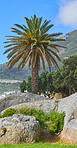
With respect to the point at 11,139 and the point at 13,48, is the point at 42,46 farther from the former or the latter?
the point at 11,139

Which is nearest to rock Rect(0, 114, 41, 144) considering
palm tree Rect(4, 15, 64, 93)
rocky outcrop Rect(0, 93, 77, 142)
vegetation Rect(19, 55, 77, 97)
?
rocky outcrop Rect(0, 93, 77, 142)

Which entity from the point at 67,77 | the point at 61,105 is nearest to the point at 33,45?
the point at 61,105

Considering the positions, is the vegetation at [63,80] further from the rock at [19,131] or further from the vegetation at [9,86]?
the vegetation at [9,86]

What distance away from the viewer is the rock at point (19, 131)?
1038cm

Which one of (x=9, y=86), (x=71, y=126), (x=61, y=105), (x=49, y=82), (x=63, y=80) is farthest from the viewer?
(x=9, y=86)

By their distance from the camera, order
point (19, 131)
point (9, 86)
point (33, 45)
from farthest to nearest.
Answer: point (9, 86)
point (33, 45)
point (19, 131)

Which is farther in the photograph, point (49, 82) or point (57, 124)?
point (49, 82)

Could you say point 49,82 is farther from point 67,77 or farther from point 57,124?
point 57,124

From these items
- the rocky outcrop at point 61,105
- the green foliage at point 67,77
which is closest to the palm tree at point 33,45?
the rocky outcrop at point 61,105

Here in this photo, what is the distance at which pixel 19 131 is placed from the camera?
34.0 ft

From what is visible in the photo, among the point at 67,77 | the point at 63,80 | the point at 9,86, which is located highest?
the point at 9,86

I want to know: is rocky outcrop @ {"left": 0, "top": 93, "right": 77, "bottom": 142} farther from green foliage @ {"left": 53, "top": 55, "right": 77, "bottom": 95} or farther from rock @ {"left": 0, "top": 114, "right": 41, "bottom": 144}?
green foliage @ {"left": 53, "top": 55, "right": 77, "bottom": 95}

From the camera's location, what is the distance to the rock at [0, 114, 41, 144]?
10.4 metres

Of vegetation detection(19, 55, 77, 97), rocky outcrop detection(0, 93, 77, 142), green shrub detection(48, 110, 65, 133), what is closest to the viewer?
rocky outcrop detection(0, 93, 77, 142)
